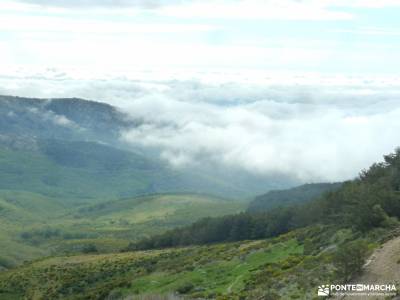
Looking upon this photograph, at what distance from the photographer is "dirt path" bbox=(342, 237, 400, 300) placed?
111 ft

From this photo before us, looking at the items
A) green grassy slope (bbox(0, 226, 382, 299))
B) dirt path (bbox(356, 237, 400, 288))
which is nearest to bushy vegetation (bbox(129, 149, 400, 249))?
green grassy slope (bbox(0, 226, 382, 299))

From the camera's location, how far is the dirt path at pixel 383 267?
1330 inches

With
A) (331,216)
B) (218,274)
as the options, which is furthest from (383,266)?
(331,216)

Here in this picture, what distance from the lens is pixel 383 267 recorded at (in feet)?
117

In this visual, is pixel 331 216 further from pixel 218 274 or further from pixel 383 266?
pixel 383 266

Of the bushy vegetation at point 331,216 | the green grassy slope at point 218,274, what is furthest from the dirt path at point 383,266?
the bushy vegetation at point 331,216

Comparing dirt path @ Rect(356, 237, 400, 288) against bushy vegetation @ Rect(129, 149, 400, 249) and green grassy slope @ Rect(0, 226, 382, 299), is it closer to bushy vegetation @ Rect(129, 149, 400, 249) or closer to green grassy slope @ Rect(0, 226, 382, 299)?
green grassy slope @ Rect(0, 226, 382, 299)

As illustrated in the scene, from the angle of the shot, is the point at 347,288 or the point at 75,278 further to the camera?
the point at 75,278

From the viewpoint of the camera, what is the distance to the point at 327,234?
60906 millimetres

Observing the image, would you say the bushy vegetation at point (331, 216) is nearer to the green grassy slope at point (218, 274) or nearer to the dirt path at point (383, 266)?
the green grassy slope at point (218, 274)

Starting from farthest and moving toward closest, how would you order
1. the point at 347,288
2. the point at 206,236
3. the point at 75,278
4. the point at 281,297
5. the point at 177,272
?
1. the point at 206,236
2. the point at 75,278
3. the point at 177,272
4. the point at 281,297
5. the point at 347,288

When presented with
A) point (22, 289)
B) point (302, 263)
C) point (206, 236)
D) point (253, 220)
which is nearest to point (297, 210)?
point (253, 220)

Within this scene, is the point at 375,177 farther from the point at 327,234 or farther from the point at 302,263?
the point at 302,263

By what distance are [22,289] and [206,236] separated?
42.5m
